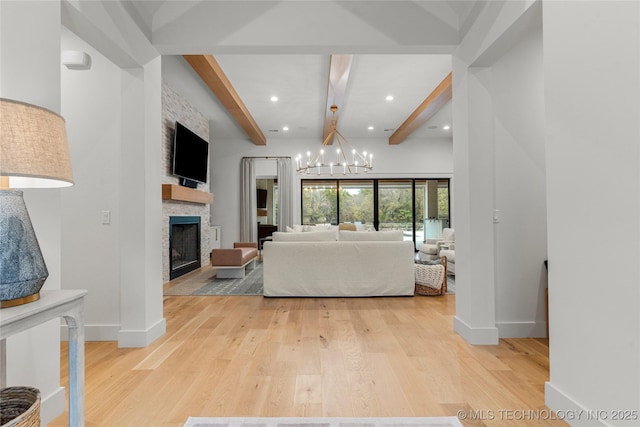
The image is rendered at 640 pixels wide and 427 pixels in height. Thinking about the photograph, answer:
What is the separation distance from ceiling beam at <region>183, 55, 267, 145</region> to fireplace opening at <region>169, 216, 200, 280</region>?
2.10m

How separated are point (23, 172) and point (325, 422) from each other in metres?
1.64

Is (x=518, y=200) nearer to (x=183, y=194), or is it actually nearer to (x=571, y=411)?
(x=571, y=411)

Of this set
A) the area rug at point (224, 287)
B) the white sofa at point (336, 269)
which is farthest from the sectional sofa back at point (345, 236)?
the area rug at point (224, 287)

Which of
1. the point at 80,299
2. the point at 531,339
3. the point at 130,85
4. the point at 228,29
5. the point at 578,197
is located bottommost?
the point at 531,339

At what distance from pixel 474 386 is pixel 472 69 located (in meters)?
2.40

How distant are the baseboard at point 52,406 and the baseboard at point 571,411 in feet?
8.49

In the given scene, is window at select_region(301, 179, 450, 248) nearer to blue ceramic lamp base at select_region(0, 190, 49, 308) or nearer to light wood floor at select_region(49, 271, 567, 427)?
light wood floor at select_region(49, 271, 567, 427)

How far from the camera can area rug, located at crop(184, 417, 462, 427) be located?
1637 millimetres

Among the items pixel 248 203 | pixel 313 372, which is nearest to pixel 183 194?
pixel 248 203

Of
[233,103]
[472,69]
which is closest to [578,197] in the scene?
[472,69]

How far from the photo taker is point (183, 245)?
6.16m

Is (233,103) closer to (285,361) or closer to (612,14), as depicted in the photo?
(285,361)

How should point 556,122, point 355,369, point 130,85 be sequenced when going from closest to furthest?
point 556,122 < point 355,369 < point 130,85

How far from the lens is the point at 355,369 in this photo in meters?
2.24
